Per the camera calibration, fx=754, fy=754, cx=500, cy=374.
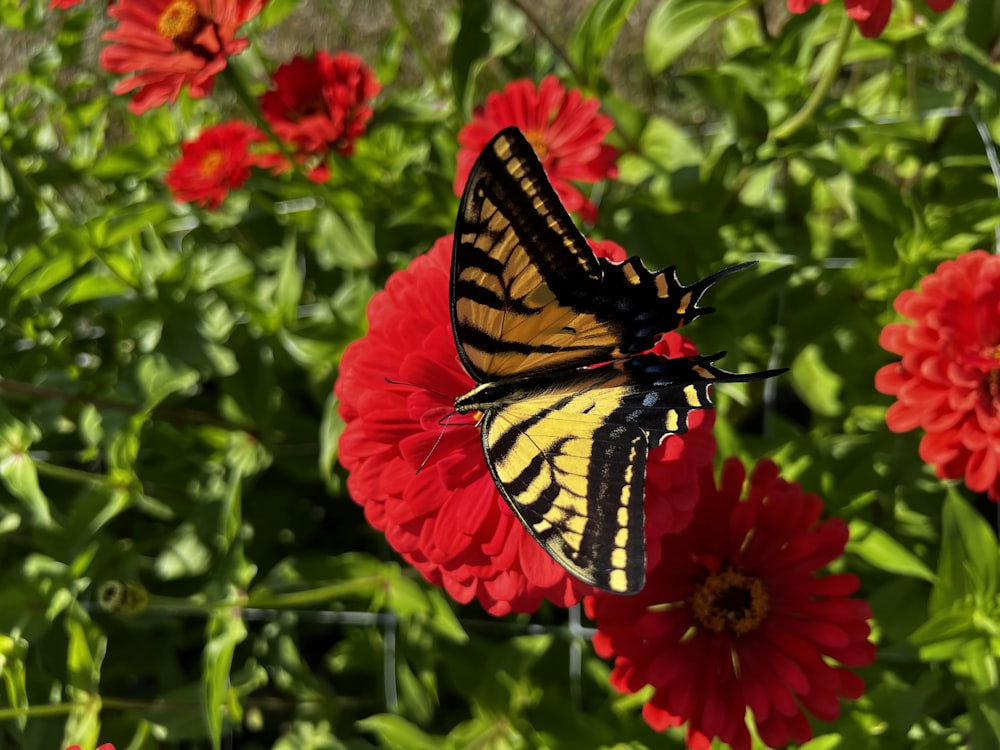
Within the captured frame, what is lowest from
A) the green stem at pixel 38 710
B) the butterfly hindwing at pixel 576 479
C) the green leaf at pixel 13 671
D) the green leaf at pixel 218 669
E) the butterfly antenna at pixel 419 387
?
the green leaf at pixel 218 669

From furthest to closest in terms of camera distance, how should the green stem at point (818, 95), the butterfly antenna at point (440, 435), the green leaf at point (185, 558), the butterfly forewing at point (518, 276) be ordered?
1. the green leaf at point (185, 558)
2. the green stem at point (818, 95)
3. the butterfly antenna at point (440, 435)
4. the butterfly forewing at point (518, 276)

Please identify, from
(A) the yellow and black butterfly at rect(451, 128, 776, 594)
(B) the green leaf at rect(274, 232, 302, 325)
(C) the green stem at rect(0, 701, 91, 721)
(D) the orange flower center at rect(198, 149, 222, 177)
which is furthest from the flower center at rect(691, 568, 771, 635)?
(D) the orange flower center at rect(198, 149, 222, 177)

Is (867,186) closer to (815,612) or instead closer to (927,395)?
(927,395)

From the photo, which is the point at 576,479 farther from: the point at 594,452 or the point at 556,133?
the point at 556,133

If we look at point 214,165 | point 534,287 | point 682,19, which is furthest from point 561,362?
point 214,165

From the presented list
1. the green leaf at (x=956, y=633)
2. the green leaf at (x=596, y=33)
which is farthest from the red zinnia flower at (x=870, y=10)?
the green leaf at (x=956, y=633)

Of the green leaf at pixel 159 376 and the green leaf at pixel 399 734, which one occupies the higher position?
the green leaf at pixel 159 376

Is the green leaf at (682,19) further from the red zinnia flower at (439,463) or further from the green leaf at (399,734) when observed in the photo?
the green leaf at (399,734)

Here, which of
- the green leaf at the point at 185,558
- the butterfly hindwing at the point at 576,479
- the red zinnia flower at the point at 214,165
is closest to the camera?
the butterfly hindwing at the point at 576,479
